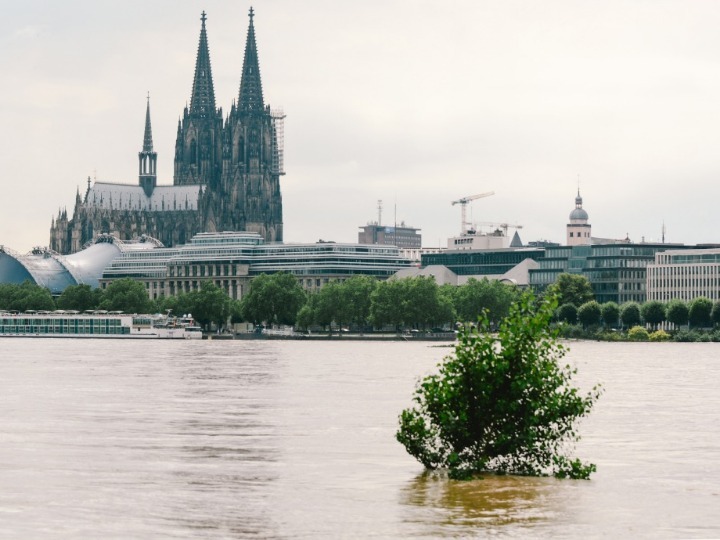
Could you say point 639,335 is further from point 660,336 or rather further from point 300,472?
point 300,472

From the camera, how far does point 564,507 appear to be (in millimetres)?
42500

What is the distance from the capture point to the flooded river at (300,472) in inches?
1559

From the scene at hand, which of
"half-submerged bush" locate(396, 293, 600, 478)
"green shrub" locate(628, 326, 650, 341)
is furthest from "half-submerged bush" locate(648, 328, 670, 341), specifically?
"half-submerged bush" locate(396, 293, 600, 478)

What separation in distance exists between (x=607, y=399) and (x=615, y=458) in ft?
93.4

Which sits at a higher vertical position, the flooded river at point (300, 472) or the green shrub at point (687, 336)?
the green shrub at point (687, 336)

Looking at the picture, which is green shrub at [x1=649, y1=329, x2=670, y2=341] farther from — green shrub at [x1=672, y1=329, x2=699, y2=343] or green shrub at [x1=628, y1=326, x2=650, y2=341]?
green shrub at [x1=672, y1=329, x2=699, y2=343]

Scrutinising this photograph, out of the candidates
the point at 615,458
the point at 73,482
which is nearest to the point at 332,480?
the point at 73,482

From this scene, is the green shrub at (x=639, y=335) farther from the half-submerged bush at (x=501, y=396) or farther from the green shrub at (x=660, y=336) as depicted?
the half-submerged bush at (x=501, y=396)

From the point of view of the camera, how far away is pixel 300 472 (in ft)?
160

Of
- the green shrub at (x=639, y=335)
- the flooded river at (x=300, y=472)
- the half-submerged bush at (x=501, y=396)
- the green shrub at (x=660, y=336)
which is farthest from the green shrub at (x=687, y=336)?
the half-submerged bush at (x=501, y=396)

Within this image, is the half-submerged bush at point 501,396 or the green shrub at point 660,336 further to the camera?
the green shrub at point 660,336

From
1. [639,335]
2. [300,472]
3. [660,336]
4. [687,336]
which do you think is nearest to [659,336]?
[660,336]

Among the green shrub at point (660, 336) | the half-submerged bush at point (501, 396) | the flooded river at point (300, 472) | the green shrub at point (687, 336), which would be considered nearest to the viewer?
the flooded river at point (300, 472)

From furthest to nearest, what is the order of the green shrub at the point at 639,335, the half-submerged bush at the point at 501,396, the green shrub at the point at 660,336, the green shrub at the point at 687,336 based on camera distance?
the green shrub at the point at 639,335
the green shrub at the point at 660,336
the green shrub at the point at 687,336
the half-submerged bush at the point at 501,396
